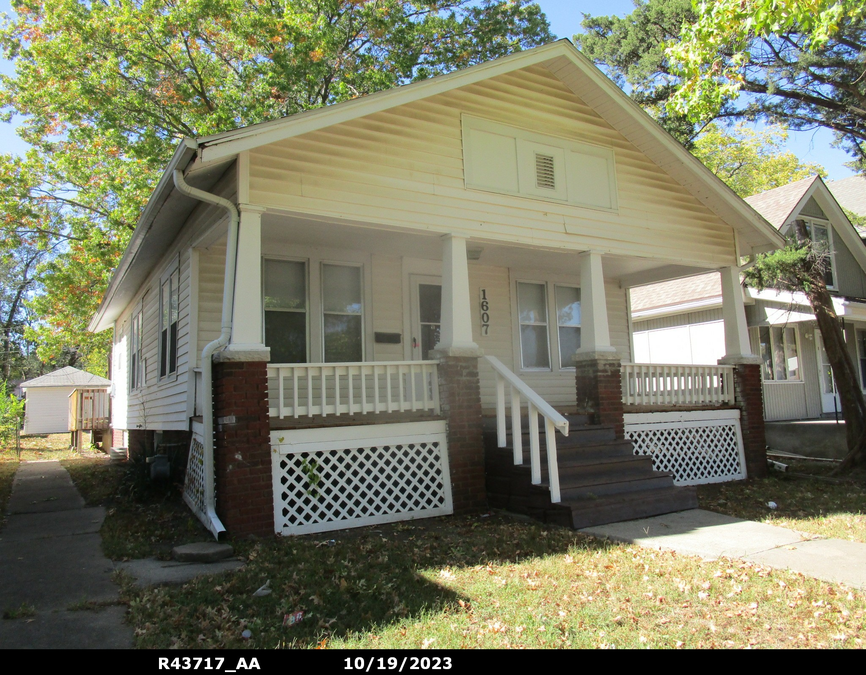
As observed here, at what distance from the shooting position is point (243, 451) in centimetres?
690

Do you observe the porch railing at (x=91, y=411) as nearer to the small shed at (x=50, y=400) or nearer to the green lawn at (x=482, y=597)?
the green lawn at (x=482, y=597)

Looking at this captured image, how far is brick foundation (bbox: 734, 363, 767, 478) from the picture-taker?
444 inches

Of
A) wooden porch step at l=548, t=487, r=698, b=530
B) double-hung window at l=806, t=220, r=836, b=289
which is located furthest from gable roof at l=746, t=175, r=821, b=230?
wooden porch step at l=548, t=487, r=698, b=530

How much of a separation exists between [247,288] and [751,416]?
8657 millimetres

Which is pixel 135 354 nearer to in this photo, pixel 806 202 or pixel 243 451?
pixel 243 451

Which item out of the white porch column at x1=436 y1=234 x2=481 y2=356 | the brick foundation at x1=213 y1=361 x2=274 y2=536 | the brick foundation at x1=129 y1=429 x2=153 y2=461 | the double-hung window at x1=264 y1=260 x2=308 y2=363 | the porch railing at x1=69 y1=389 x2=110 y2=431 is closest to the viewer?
the brick foundation at x1=213 y1=361 x2=274 y2=536

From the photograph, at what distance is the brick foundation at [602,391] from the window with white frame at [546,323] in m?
2.26

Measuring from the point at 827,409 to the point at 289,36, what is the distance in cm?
1861

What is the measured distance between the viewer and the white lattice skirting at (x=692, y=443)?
33.5ft

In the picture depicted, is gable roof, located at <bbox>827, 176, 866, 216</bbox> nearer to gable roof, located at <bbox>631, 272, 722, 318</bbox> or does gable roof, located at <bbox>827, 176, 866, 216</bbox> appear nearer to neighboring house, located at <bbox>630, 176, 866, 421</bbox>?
neighboring house, located at <bbox>630, 176, 866, 421</bbox>

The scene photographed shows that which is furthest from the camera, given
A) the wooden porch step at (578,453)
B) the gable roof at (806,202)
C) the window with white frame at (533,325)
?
the gable roof at (806,202)

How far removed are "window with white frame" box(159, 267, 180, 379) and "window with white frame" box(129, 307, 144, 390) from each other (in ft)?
8.12
